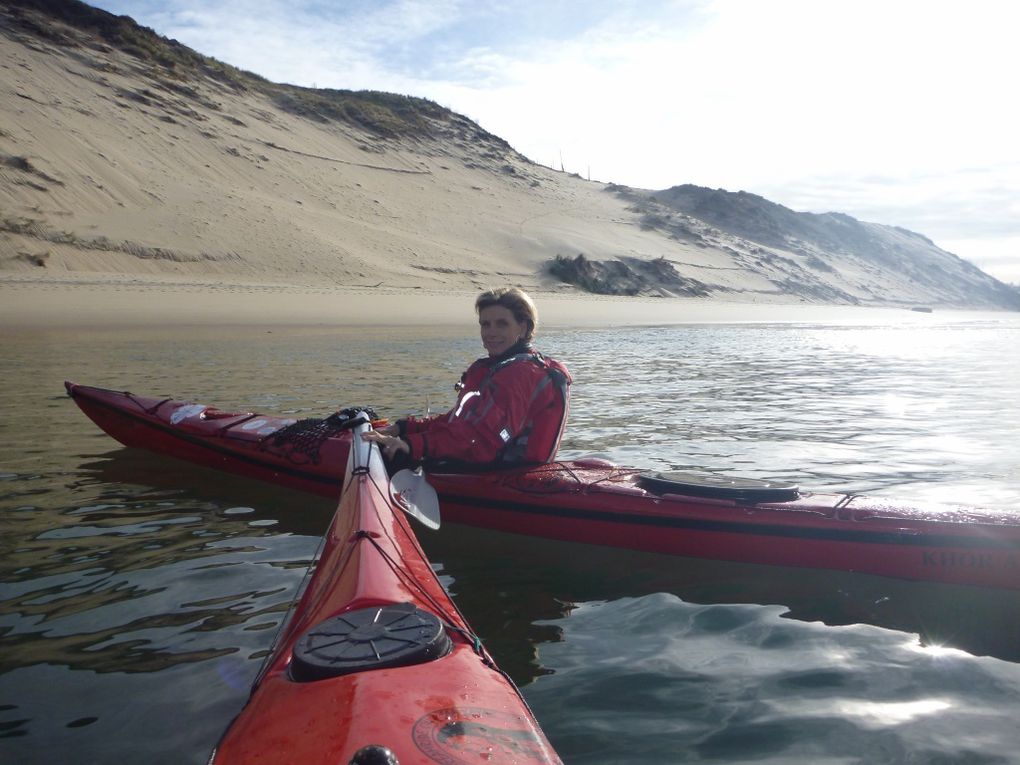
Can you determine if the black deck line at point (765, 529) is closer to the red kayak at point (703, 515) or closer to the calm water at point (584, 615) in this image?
the red kayak at point (703, 515)

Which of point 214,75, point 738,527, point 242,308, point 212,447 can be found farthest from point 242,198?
point 738,527

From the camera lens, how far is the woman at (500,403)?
4.31m

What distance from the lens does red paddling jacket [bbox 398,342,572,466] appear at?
14.1 ft

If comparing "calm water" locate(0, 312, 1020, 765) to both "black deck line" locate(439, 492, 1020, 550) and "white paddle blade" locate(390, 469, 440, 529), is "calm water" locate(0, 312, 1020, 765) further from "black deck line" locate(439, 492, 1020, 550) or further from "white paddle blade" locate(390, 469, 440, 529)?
"white paddle blade" locate(390, 469, 440, 529)

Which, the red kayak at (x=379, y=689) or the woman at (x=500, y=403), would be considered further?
the woman at (x=500, y=403)

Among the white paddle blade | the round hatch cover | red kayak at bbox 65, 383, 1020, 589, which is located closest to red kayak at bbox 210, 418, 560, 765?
the round hatch cover

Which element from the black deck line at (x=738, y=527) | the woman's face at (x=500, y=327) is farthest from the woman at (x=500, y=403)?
the black deck line at (x=738, y=527)

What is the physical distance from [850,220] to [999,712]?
83913mm

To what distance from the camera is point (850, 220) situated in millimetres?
78500

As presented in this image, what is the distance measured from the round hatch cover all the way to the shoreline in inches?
513

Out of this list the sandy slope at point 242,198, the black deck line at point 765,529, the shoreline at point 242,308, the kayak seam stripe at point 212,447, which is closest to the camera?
the black deck line at point 765,529

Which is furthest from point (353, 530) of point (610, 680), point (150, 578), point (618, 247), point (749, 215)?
point (749, 215)

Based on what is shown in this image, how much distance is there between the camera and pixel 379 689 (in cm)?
195

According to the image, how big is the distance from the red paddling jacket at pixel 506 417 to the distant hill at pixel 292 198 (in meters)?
15.2
